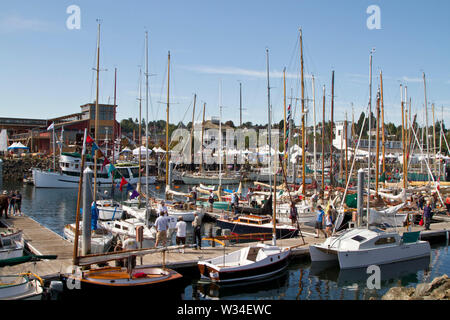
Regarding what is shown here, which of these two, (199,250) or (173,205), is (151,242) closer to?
(199,250)

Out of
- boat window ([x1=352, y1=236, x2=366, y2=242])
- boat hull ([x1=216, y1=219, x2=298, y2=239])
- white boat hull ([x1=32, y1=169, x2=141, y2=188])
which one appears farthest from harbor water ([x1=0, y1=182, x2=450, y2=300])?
white boat hull ([x1=32, y1=169, x2=141, y2=188])

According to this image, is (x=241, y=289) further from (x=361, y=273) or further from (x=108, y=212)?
(x=108, y=212)

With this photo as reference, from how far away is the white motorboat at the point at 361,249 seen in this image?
61.5 ft

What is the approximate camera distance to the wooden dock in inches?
601

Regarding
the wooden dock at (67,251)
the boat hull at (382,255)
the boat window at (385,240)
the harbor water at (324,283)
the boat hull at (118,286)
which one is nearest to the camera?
the boat hull at (118,286)

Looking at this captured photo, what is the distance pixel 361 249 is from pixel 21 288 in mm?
13813

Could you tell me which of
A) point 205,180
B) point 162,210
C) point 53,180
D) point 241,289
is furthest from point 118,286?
point 205,180

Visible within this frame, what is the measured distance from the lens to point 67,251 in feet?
59.2

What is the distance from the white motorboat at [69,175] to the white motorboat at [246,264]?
42657 mm

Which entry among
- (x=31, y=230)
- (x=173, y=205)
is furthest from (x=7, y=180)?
(x=31, y=230)

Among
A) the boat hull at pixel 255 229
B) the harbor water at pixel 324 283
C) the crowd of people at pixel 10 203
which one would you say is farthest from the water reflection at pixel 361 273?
the crowd of people at pixel 10 203

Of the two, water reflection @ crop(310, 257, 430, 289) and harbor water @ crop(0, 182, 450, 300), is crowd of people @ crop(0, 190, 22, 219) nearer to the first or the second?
harbor water @ crop(0, 182, 450, 300)

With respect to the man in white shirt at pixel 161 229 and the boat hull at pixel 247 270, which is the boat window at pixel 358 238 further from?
the man in white shirt at pixel 161 229

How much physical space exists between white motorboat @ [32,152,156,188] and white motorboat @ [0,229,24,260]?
40638 millimetres
